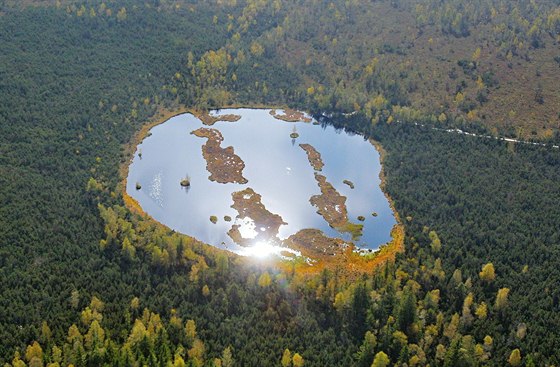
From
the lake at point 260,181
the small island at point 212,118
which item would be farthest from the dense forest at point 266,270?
the small island at point 212,118

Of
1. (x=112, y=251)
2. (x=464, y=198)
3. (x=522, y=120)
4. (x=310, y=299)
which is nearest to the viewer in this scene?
(x=310, y=299)

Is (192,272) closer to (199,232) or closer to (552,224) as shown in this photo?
(199,232)

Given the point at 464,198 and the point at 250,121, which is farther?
the point at 250,121

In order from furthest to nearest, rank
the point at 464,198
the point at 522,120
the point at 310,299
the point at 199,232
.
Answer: the point at 522,120, the point at 464,198, the point at 199,232, the point at 310,299

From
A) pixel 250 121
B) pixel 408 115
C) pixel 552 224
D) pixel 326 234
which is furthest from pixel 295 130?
pixel 552 224

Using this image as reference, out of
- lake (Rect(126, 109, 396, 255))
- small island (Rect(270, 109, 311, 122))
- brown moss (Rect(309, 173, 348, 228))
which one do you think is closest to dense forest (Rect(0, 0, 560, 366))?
lake (Rect(126, 109, 396, 255))

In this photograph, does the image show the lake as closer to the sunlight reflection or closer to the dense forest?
the sunlight reflection

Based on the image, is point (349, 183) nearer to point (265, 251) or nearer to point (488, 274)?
point (265, 251)
